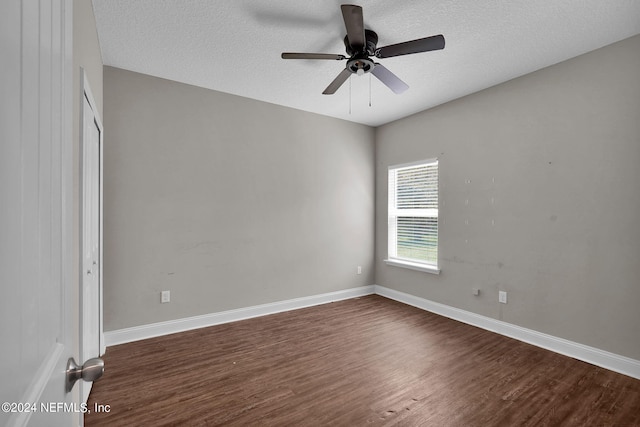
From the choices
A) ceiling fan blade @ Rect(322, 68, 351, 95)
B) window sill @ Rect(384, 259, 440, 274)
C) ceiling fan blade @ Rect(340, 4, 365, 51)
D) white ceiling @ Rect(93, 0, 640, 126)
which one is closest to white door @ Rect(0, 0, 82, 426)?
ceiling fan blade @ Rect(340, 4, 365, 51)

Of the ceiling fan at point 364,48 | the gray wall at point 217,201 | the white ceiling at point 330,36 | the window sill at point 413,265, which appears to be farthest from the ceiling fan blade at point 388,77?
the window sill at point 413,265

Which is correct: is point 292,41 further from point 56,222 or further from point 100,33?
point 56,222

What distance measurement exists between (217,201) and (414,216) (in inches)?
106

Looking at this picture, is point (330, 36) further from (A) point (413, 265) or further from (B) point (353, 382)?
(A) point (413, 265)

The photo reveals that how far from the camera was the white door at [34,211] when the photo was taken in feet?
1.21

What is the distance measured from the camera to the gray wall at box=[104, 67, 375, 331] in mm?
→ 2968

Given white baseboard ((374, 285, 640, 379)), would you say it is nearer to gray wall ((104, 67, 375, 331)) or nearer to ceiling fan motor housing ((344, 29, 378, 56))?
gray wall ((104, 67, 375, 331))

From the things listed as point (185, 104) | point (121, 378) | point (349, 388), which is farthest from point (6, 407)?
point (185, 104)

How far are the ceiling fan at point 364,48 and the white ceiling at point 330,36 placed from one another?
224 mm

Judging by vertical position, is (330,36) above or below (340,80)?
above

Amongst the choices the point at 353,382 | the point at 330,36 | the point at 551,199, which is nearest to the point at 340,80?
the point at 330,36

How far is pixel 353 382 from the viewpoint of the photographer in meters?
2.27

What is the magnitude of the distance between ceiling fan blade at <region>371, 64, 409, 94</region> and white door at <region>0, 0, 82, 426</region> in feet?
7.11

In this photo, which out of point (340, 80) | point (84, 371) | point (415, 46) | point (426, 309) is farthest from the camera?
point (426, 309)
